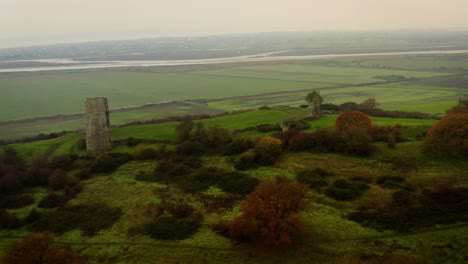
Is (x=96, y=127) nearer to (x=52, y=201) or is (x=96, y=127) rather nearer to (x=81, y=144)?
(x=81, y=144)

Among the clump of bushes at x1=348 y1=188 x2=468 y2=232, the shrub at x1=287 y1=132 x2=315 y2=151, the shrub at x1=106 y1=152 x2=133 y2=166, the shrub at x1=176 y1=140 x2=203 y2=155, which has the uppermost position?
the shrub at x1=287 y1=132 x2=315 y2=151

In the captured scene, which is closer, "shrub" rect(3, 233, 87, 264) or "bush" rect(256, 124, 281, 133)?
"shrub" rect(3, 233, 87, 264)

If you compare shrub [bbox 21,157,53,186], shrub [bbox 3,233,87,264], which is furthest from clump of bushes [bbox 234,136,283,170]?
shrub [bbox 3,233,87,264]

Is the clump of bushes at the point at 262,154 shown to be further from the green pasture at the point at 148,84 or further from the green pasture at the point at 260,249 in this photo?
the green pasture at the point at 148,84

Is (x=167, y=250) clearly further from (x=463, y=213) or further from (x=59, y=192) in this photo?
(x=463, y=213)

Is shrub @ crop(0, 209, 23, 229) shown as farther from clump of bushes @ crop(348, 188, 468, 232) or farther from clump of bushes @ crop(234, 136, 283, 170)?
clump of bushes @ crop(348, 188, 468, 232)

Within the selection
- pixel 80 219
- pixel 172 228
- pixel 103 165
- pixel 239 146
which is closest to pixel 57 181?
pixel 103 165
